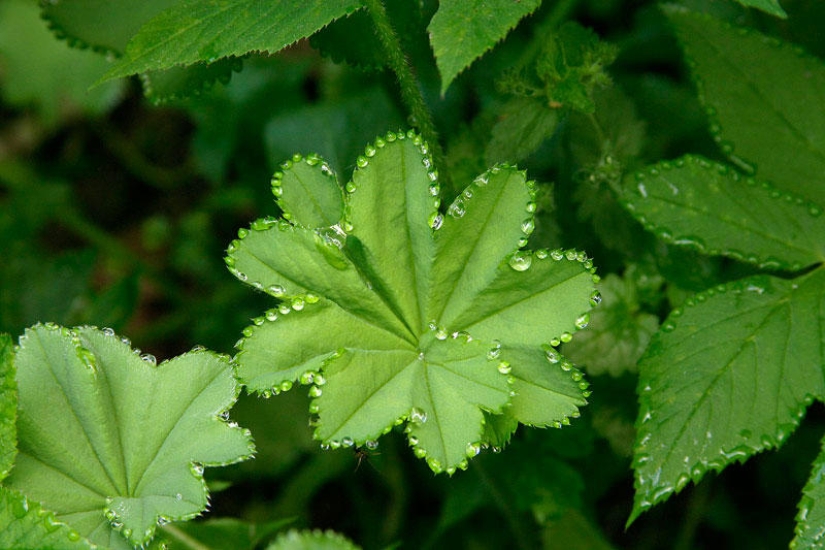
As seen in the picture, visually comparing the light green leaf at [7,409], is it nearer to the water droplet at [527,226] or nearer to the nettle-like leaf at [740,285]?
the water droplet at [527,226]

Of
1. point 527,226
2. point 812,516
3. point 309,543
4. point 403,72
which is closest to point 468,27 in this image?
point 403,72

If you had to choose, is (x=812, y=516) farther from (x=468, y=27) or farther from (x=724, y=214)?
(x=468, y=27)

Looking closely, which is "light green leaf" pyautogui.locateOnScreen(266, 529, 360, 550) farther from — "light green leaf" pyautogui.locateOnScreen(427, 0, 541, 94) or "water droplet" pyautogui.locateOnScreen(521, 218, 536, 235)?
"light green leaf" pyautogui.locateOnScreen(427, 0, 541, 94)

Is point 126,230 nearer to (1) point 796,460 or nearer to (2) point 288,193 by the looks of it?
(2) point 288,193

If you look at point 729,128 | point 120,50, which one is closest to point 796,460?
point 729,128

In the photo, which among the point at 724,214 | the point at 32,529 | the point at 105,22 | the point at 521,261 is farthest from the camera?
the point at 105,22

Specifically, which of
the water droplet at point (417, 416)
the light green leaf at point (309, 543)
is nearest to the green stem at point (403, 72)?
the water droplet at point (417, 416)
